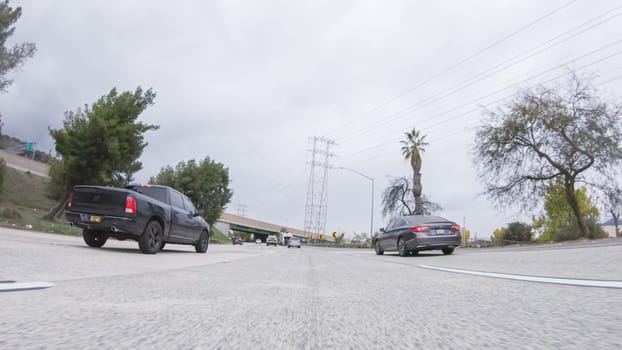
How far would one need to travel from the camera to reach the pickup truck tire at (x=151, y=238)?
923 cm

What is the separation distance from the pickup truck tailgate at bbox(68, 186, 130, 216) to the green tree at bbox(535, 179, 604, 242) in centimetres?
Answer: 2836

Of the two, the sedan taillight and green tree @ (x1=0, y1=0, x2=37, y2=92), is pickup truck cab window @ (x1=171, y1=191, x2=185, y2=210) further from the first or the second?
green tree @ (x1=0, y1=0, x2=37, y2=92)

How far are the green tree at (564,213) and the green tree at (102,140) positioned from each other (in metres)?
30.7

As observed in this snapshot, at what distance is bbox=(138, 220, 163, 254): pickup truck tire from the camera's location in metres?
9.23

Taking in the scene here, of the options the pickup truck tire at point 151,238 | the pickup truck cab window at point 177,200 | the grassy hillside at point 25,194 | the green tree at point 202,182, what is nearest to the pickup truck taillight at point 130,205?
the pickup truck tire at point 151,238

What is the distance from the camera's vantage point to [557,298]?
2.60 meters

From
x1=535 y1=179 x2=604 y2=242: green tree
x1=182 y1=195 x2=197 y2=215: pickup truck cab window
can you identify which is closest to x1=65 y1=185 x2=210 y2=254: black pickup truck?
x1=182 y1=195 x2=197 y2=215: pickup truck cab window

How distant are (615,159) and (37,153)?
102296 mm

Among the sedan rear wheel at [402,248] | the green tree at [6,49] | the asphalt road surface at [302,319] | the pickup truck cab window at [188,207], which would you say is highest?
the green tree at [6,49]

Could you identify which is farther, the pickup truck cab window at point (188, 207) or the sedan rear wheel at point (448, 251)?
the sedan rear wheel at point (448, 251)

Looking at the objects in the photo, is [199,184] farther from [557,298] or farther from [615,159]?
[557,298]

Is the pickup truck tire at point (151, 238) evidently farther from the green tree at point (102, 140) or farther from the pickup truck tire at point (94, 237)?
Result: the green tree at point (102, 140)

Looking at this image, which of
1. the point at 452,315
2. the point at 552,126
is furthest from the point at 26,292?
the point at 552,126

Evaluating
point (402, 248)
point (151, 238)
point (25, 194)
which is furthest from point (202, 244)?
point (25, 194)
